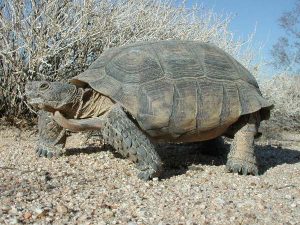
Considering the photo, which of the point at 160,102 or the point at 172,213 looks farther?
the point at 160,102

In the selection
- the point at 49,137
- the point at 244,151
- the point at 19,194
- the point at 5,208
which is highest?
the point at 5,208

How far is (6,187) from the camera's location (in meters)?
3.71

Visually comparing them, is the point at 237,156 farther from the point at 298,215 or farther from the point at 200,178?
the point at 298,215

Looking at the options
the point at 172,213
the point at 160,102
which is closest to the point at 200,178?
the point at 160,102

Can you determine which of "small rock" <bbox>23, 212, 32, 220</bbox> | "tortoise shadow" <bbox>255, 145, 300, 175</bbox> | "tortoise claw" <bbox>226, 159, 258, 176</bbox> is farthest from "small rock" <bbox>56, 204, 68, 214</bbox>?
"tortoise shadow" <bbox>255, 145, 300, 175</bbox>

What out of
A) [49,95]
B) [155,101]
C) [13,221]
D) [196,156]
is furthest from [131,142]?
[196,156]

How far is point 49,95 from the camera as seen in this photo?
463 cm

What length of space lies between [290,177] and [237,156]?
1.94 ft

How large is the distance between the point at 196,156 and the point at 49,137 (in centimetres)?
181

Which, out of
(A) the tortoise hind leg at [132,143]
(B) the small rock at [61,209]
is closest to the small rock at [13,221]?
(B) the small rock at [61,209]

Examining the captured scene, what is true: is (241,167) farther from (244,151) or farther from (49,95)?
(49,95)

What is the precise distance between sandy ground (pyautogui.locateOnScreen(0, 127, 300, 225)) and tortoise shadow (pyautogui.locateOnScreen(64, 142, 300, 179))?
0.04 feet

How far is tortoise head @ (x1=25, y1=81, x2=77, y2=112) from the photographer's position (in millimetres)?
4617

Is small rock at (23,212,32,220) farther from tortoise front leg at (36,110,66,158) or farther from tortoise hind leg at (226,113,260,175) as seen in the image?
tortoise hind leg at (226,113,260,175)
